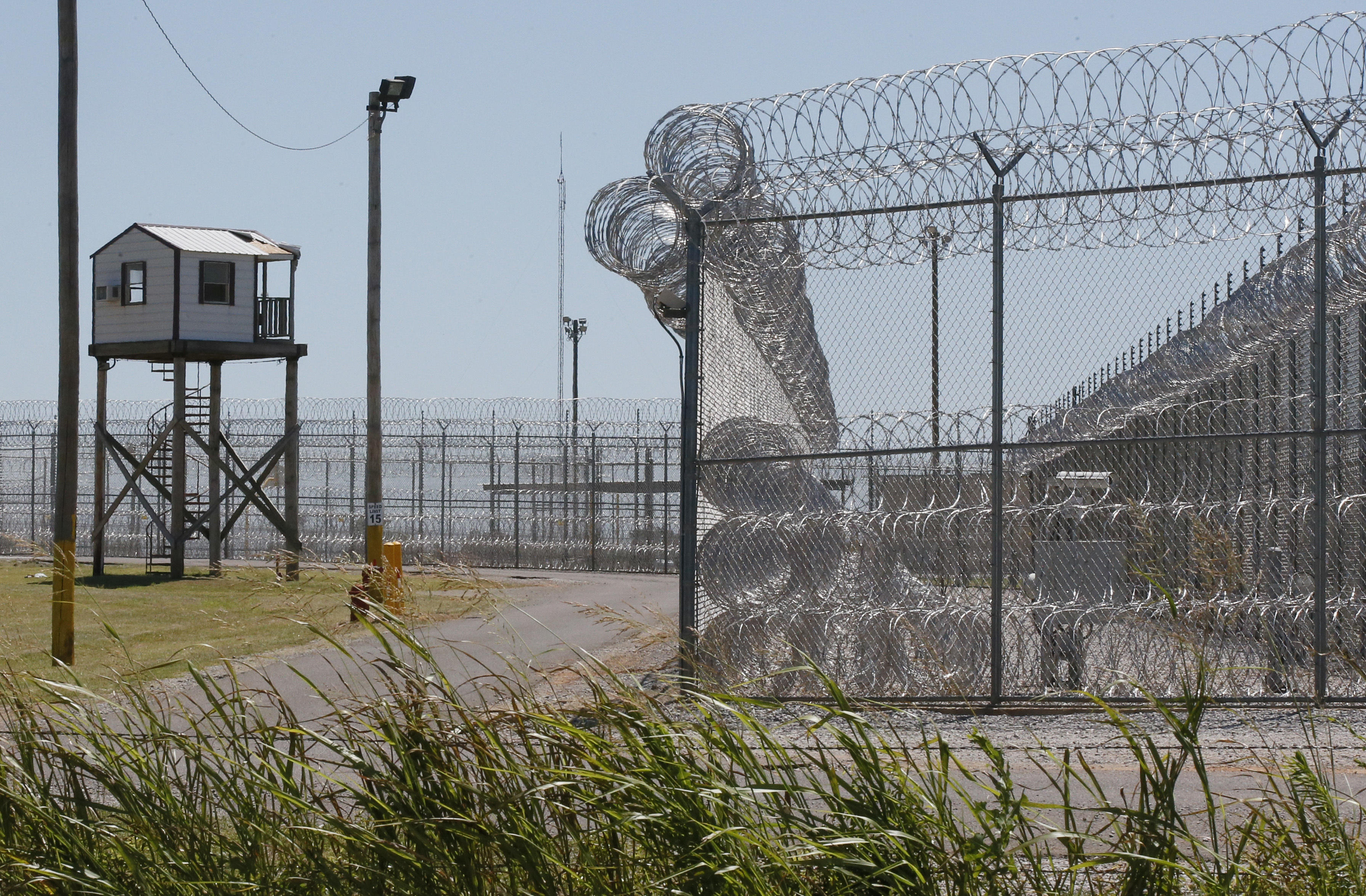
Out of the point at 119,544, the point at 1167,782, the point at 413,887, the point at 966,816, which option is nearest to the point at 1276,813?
the point at 1167,782

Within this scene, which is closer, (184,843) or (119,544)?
(184,843)

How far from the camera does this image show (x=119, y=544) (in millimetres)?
28094

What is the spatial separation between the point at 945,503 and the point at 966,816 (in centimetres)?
427

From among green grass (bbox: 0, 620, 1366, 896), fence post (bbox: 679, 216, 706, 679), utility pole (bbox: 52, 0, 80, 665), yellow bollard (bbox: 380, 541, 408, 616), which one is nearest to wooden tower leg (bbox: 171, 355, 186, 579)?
utility pole (bbox: 52, 0, 80, 665)

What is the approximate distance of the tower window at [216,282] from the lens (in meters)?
20.3

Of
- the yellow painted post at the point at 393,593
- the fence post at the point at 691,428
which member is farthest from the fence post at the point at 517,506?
the yellow painted post at the point at 393,593

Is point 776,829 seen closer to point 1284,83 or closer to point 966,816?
point 966,816

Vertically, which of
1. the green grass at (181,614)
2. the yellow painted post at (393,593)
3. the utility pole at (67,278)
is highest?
the utility pole at (67,278)

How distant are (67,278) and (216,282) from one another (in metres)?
10.7

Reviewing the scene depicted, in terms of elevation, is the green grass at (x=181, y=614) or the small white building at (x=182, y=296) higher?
the small white building at (x=182, y=296)

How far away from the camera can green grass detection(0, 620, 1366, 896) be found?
3.38 metres

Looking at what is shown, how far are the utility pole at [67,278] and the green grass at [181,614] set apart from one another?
0.69m

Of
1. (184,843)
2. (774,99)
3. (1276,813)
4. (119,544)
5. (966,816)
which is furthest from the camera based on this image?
(119,544)

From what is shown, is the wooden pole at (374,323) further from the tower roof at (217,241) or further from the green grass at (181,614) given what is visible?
the tower roof at (217,241)
